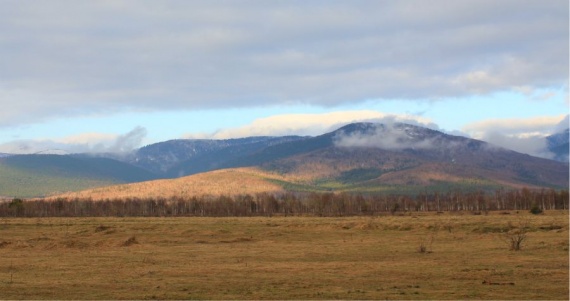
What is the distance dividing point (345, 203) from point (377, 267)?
15665 centimetres

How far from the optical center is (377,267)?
141 ft

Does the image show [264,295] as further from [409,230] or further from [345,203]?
[345,203]

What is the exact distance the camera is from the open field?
3266 cm

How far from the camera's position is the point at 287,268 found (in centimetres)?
4300

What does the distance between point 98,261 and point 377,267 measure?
1993 cm

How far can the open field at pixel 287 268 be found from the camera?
107 ft

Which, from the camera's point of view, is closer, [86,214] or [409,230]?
[409,230]

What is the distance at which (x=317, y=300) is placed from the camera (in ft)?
99.0

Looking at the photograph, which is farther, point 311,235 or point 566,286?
point 311,235

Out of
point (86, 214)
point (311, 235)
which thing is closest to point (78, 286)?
point (311, 235)

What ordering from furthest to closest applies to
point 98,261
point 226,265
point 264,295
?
point 98,261 → point 226,265 → point 264,295

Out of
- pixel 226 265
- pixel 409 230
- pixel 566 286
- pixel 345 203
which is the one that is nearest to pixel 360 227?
pixel 409 230

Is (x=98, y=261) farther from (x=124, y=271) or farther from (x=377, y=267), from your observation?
(x=377, y=267)

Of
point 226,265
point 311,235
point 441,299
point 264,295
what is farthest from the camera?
point 311,235
